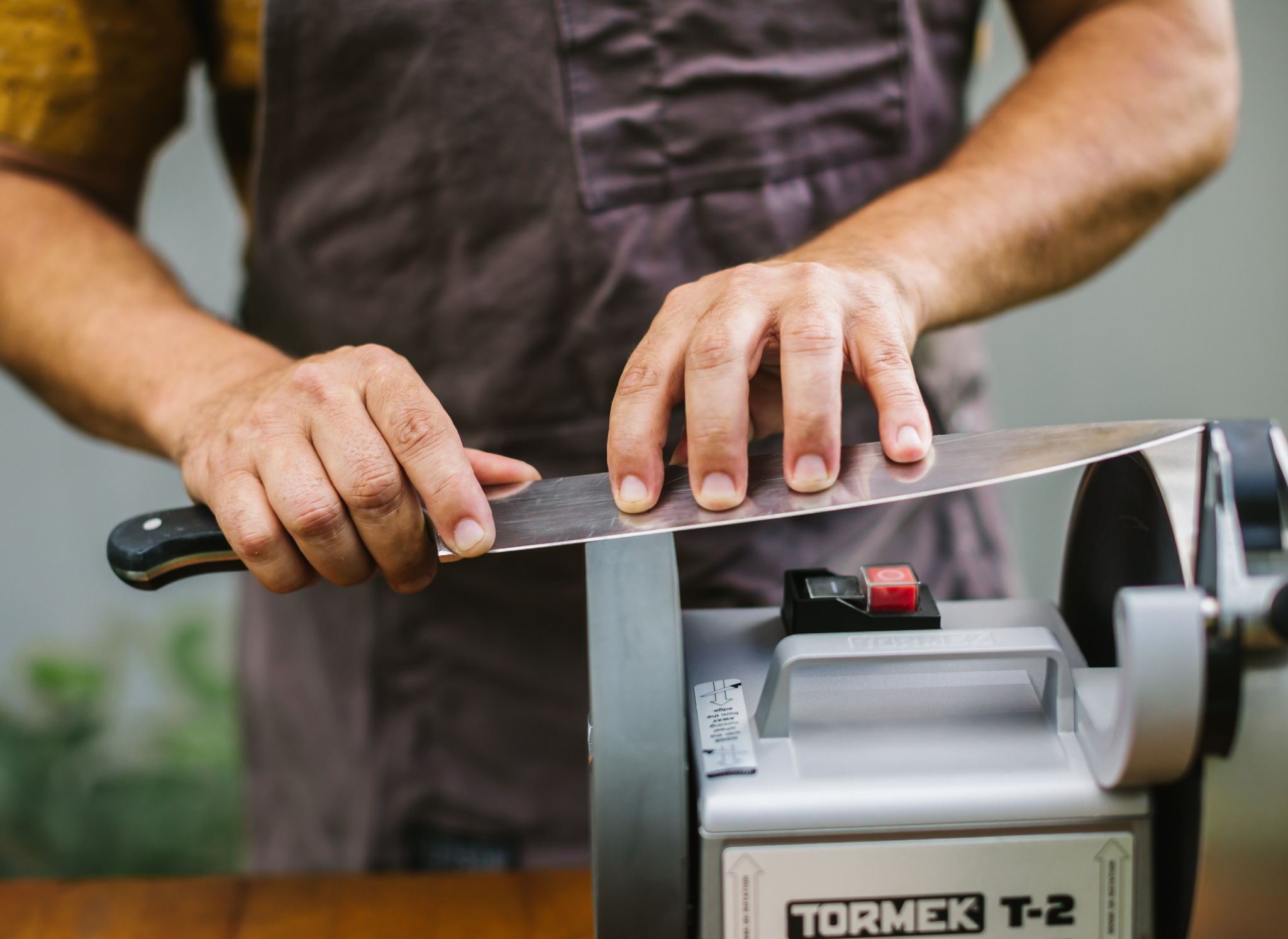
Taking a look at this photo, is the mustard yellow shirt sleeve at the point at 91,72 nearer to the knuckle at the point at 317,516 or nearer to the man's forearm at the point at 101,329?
the man's forearm at the point at 101,329

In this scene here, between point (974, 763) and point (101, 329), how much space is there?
73 centimetres

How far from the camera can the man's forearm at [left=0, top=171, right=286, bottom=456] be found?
69 centimetres

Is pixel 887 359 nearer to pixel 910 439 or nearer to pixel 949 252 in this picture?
pixel 910 439

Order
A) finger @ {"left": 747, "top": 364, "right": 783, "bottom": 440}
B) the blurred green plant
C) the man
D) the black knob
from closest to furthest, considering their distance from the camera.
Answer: the black knob, finger @ {"left": 747, "top": 364, "right": 783, "bottom": 440}, the man, the blurred green plant

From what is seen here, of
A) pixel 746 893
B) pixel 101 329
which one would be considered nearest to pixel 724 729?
pixel 746 893

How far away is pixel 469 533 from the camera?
528mm

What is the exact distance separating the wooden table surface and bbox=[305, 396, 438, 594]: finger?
0.90 feet

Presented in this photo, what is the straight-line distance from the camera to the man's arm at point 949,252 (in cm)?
51

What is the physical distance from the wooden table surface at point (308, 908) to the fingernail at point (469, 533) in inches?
12.1

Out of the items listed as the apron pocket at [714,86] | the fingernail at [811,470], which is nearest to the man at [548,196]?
the apron pocket at [714,86]

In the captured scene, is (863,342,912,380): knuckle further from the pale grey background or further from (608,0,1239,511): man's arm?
the pale grey background

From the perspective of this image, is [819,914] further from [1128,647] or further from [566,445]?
[566,445]

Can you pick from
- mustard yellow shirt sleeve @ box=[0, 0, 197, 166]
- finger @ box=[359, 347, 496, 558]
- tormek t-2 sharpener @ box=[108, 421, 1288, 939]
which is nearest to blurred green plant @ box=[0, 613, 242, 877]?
mustard yellow shirt sleeve @ box=[0, 0, 197, 166]

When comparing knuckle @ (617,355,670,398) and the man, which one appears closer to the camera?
knuckle @ (617,355,670,398)
